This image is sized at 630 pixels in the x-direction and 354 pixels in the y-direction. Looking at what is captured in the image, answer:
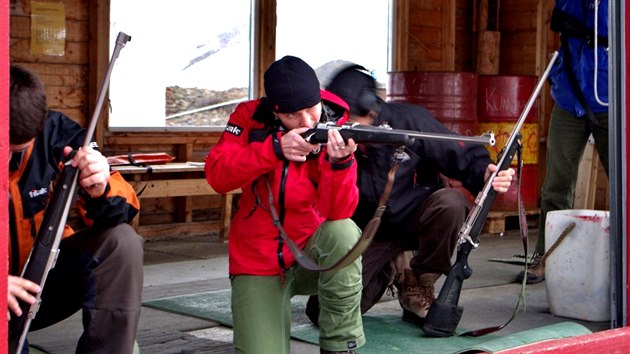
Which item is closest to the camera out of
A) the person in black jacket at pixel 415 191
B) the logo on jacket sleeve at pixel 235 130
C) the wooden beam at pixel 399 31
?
the logo on jacket sleeve at pixel 235 130

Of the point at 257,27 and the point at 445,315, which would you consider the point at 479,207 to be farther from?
the point at 257,27

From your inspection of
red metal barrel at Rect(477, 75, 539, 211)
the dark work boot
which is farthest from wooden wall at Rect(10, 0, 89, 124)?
the dark work boot

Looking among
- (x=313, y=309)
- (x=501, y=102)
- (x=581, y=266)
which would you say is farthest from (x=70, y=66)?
(x=581, y=266)

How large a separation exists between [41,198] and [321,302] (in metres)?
0.97

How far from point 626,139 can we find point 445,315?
1076 mm

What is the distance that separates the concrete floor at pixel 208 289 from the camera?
4.35 metres

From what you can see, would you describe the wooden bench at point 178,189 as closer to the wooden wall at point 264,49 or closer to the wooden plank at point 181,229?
the wooden plank at point 181,229

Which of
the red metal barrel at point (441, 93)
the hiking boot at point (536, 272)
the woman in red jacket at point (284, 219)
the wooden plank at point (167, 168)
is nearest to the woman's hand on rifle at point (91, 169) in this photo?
the woman in red jacket at point (284, 219)

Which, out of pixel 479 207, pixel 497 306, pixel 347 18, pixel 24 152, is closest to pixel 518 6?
pixel 347 18

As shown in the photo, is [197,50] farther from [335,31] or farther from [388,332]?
[388,332]

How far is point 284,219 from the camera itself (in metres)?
3.47

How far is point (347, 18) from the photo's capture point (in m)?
8.80

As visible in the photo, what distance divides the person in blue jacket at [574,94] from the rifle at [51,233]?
308 centimetres

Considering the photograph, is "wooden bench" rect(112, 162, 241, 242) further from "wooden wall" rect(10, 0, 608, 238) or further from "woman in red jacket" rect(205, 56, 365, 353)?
"woman in red jacket" rect(205, 56, 365, 353)
